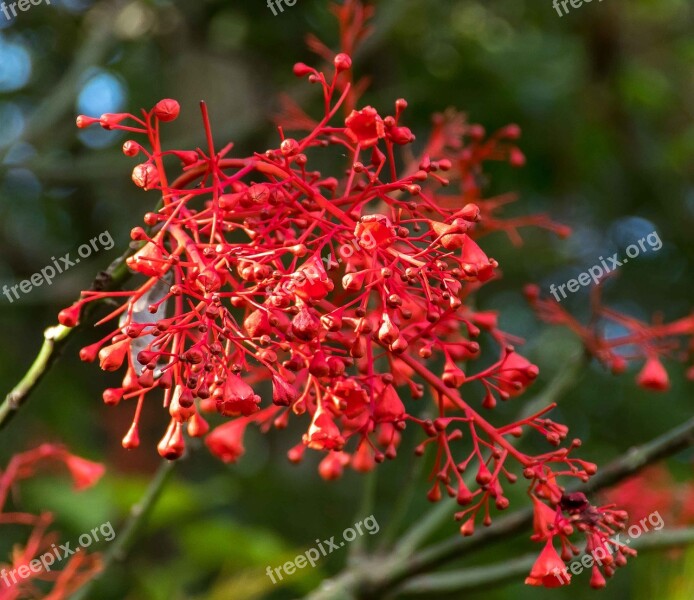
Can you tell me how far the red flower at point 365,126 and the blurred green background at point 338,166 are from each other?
8.15 feet

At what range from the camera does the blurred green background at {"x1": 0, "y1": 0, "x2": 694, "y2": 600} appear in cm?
429

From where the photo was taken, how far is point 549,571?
138cm

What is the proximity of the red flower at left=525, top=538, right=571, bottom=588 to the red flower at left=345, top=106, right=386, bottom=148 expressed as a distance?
65cm

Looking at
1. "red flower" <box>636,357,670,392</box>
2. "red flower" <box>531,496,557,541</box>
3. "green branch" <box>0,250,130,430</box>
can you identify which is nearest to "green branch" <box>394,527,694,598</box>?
"red flower" <box>636,357,670,392</box>

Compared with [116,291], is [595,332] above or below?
below

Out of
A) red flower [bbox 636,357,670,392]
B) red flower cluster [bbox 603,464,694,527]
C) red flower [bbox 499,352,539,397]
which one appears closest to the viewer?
red flower [bbox 499,352,539,397]

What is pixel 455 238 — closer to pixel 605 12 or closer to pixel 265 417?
pixel 265 417

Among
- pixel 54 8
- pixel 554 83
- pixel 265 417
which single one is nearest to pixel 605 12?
pixel 554 83

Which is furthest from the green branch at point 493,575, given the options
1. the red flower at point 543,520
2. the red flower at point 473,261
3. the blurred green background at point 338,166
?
the blurred green background at point 338,166

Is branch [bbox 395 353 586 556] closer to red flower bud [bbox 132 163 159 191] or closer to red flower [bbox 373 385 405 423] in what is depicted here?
red flower [bbox 373 385 405 423]

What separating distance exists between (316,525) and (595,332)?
8.03 ft

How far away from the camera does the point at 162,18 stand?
4.97 metres

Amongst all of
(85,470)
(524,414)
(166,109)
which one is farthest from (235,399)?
(524,414)

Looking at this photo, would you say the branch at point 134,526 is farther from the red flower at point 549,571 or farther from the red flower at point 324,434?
the red flower at point 549,571
